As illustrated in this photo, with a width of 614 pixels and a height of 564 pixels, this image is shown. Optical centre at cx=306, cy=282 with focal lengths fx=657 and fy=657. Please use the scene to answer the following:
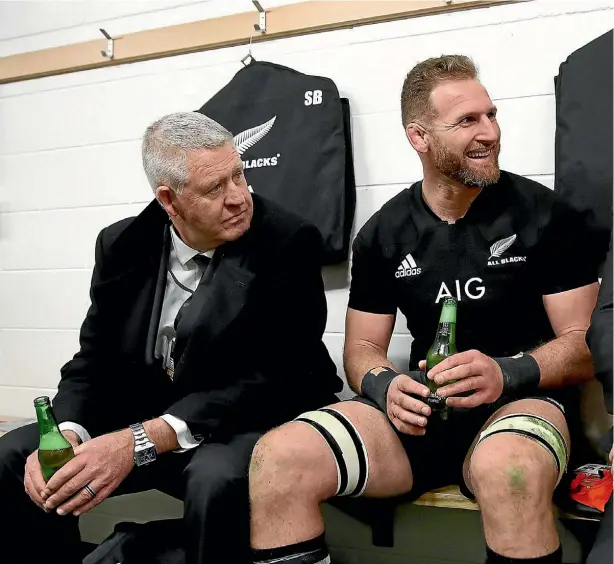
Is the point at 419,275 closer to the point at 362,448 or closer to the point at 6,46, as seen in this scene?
the point at 362,448

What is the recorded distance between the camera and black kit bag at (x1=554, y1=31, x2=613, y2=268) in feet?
5.24

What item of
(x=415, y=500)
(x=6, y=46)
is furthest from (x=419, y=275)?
(x=6, y=46)

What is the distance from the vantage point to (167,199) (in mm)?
1545

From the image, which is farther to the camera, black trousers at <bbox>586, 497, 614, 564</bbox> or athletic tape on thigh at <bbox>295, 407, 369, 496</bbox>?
athletic tape on thigh at <bbox>295, 407, 369, 496</bbox>

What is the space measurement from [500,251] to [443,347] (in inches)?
11.5

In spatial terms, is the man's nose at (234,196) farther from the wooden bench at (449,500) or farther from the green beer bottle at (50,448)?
the wooden bench at (449,500)

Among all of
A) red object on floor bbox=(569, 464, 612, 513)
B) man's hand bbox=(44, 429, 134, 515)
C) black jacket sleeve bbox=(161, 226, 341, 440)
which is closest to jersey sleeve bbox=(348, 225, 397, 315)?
black jacket sleeve bbox=(161, 226, 341, 440)

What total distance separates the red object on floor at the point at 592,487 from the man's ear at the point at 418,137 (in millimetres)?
803

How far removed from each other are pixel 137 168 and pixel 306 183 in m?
0.67

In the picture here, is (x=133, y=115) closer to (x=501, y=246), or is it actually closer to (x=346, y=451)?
(x=501, y=246)

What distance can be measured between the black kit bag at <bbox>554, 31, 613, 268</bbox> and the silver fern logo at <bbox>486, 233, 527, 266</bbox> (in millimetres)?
194

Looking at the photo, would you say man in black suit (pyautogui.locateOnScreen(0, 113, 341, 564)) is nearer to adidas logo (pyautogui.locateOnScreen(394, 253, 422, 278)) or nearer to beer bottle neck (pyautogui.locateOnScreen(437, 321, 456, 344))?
adidas logo (pyautogui.locateOnScreen(394, 253, 422, 278))

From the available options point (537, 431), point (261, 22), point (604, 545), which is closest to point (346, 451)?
point (537, 431)

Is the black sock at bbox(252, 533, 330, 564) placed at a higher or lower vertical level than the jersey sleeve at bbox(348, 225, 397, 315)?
lower
